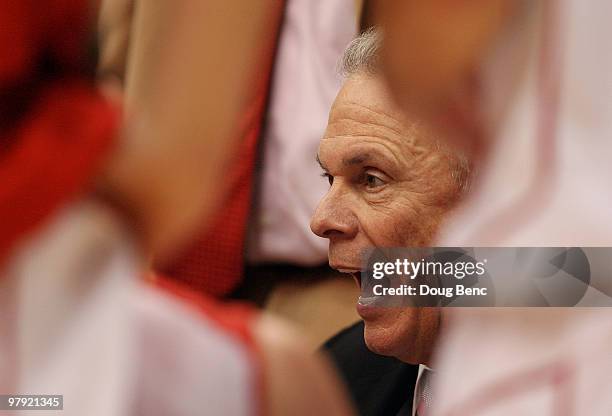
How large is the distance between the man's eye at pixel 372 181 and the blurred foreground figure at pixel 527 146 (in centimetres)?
13

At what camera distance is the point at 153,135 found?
557 mm

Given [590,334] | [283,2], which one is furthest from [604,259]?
[283,2]

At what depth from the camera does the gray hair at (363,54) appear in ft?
2.25

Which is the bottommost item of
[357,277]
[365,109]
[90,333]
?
[90,333]

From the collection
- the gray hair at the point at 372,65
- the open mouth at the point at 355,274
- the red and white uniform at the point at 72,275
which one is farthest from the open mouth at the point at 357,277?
the red and white uniform at the point at 72,275

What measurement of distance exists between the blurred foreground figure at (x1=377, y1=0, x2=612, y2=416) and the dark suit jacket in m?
0.12

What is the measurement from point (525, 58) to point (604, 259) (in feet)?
0.58

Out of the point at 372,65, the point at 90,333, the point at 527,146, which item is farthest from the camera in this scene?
the point at 372,65

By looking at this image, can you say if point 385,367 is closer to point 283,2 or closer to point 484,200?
point 484,200

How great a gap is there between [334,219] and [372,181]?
4 cm

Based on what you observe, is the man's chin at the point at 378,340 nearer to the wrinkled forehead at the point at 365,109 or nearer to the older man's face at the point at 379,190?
the older man's face at the point at 379,190

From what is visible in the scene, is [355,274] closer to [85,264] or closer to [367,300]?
[367,300]

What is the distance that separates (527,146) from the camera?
0.55 m

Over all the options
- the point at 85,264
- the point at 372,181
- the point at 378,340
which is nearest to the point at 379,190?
the point at 372,181
